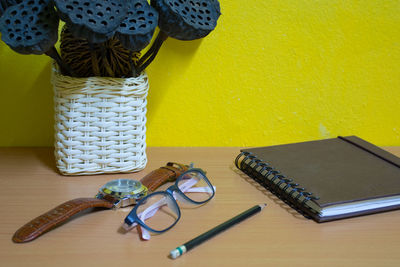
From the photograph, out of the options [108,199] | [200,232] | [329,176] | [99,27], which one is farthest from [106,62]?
[329,176]

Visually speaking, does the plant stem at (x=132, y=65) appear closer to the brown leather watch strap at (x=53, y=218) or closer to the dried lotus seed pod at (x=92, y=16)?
the dried lotus seed pod at (x=92, y=16)

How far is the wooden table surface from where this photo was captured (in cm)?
60

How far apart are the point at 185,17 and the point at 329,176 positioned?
0.39 metres

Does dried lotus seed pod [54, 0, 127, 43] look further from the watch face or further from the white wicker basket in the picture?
the watch face

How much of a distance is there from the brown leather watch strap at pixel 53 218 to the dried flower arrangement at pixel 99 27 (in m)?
0.24

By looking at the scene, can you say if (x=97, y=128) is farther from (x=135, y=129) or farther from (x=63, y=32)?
(x=63, y=32)

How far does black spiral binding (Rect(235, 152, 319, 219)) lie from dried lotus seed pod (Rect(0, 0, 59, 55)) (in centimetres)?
44

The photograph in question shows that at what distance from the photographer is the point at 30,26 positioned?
67 centimetres

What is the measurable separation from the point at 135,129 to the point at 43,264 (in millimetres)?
337

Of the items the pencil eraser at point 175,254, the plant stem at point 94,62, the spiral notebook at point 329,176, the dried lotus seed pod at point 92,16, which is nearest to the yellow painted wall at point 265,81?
the spiral notebook at point 329,176

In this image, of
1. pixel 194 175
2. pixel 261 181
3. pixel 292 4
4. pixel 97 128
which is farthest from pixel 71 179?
pixel 292 4

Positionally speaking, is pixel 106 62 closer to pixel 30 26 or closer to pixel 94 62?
pixel 94 62

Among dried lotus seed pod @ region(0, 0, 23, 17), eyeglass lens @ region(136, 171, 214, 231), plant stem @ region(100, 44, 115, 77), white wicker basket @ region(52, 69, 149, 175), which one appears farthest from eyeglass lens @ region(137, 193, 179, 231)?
dried lotus seed pod @ region(0, 0, 23, 17)

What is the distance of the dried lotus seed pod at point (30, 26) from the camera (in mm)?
665
